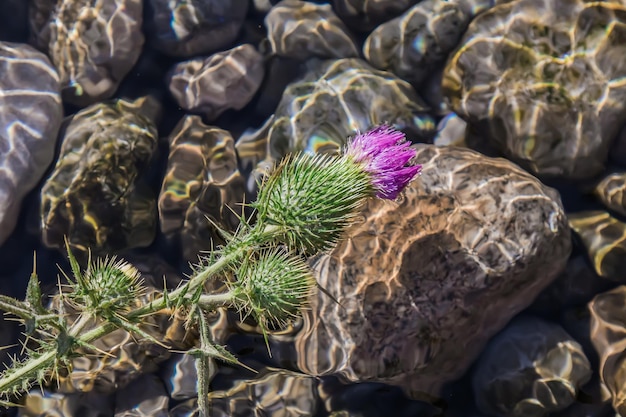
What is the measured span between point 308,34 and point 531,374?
10.6ft

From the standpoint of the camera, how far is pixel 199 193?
4762 millimetres

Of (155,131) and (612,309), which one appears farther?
(155,131)

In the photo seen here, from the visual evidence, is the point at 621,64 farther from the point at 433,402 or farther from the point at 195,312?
the point at 195,312

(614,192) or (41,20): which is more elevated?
(41,20)

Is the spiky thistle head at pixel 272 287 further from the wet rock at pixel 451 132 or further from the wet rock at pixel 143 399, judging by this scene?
the wet rock at pixel 451 132

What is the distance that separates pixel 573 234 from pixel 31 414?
14.0 ft

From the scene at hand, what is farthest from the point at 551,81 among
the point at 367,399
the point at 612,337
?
the point at 367,399

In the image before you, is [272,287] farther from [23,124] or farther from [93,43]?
[93,43]

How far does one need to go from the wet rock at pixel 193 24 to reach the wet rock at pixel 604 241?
3290 millimetres

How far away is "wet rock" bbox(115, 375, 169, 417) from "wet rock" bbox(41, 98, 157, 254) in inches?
42.2

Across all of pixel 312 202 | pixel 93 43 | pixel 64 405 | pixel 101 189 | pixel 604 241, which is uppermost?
pixel 312 202

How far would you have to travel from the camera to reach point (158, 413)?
14.3 ft

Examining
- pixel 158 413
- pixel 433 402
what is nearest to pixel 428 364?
pixel 433 402

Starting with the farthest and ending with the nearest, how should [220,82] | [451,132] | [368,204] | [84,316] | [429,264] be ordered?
1. [220,82]
2. [451,132]
3. [368,204]
4. [429,264]
5. [84,316]
